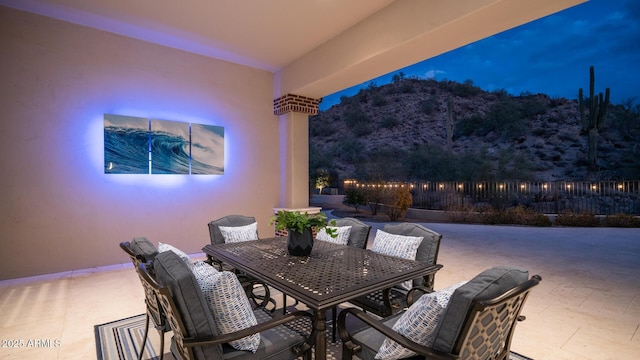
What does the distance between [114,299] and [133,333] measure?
0.95 m

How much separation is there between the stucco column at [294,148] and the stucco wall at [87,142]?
858 millimetres

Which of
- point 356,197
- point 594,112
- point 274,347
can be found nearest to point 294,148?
point 274,347

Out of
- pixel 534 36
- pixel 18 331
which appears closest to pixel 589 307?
pixel 18 331

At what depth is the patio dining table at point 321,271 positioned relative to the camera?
1579 millimetres

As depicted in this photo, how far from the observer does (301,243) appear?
7.79 ft

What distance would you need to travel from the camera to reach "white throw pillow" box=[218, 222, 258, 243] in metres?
3.32

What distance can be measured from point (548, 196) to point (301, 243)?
1213cm

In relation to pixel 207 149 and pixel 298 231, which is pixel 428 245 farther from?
pixel 207 149

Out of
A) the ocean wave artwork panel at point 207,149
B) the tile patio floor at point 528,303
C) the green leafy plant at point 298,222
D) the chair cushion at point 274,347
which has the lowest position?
the tile patio floor at point 528,303

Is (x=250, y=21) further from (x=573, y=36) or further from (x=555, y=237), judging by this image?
(x=573, y=36)

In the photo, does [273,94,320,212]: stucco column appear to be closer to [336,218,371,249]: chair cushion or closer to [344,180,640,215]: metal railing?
[336,218,371,249]: chair cushion

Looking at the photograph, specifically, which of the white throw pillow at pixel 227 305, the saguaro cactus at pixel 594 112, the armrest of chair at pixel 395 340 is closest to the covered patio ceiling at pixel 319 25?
the armrest of chair at pixel 395 340

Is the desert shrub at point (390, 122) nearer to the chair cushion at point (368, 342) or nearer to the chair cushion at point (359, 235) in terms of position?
the chair cushion at point (359, 235)

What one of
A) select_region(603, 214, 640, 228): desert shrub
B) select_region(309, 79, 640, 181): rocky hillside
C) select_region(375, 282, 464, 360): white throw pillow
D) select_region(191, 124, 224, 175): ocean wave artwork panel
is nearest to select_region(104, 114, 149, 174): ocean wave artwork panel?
select_region(191, 124, 224, 175): ocean wave artwork panel
